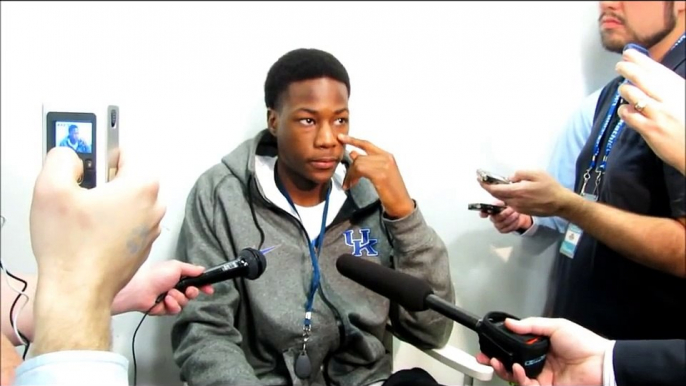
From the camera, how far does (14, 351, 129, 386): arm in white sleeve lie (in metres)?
0.47

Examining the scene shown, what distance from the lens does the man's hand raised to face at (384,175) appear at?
35.2 inches

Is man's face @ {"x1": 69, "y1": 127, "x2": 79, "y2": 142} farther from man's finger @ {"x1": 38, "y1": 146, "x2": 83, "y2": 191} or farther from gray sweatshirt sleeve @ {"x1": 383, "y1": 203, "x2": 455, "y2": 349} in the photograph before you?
gray sweatshirt sleeve @ {"x1": 383, "y1": 203, "x2": 455, "y2": 349}

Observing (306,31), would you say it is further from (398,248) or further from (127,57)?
(398,248)

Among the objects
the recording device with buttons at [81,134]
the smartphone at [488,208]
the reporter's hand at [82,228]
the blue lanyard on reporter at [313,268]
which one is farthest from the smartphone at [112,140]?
the smartphone at [488,208]

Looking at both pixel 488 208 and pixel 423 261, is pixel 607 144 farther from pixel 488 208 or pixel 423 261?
pixel 423 261

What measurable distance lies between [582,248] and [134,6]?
78 cm

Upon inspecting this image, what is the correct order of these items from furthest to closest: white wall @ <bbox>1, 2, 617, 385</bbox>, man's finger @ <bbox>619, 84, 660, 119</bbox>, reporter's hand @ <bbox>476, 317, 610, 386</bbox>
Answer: white wall @ <bbox>1, 2, 617, 385</bbox> → reporter's hand @ <bbox>476, 317, 610, 386</bbox> → man's finger @ <bbox>619, 84, 660, 119</bbox>

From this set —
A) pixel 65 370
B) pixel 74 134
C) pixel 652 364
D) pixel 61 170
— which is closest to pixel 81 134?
pixel 74 134

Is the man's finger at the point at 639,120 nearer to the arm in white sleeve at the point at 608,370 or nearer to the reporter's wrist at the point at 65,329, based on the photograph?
the arm in white sleeve at the point at 608,370

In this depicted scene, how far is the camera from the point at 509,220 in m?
0.99

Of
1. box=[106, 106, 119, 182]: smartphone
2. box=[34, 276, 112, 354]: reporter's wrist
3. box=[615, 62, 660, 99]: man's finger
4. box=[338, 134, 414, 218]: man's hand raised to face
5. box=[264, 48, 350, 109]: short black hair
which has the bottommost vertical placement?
box=[34, 276, 112, 354]: reporter's wrist

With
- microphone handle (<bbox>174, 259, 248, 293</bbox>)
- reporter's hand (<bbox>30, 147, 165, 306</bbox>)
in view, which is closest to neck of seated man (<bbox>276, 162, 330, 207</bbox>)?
microphone handle (<bbox>174, 259, 248, 293</bbox>)

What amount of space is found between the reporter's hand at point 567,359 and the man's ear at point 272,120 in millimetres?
488

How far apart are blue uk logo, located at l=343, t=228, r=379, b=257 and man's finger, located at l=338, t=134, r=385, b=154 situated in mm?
135
